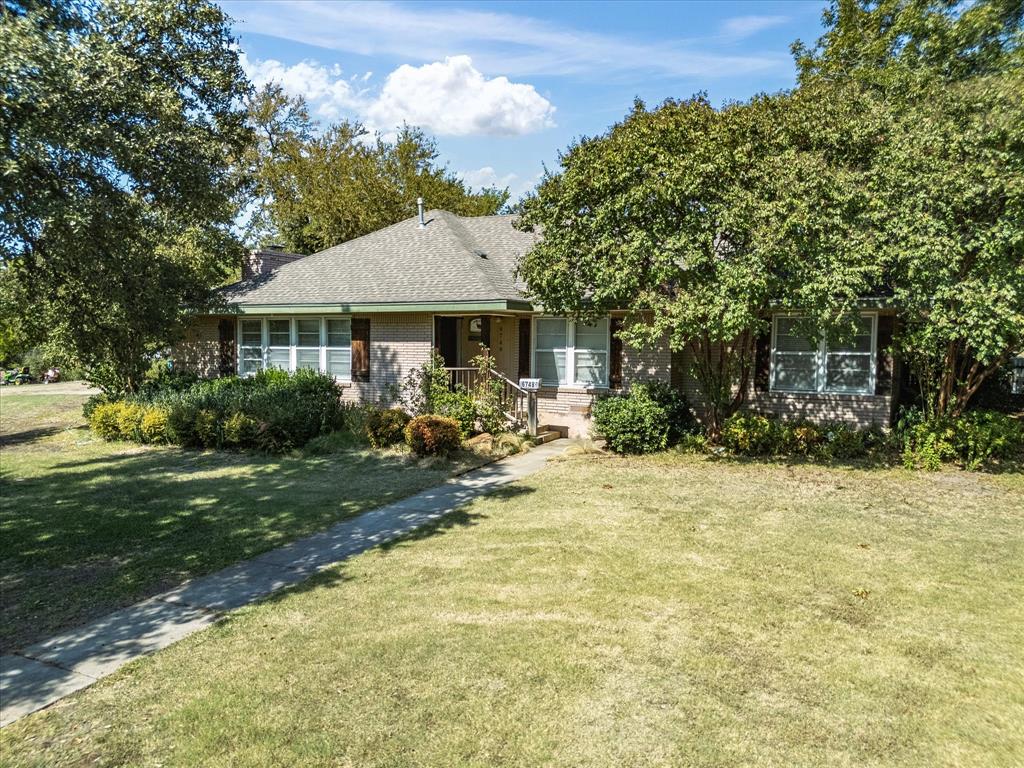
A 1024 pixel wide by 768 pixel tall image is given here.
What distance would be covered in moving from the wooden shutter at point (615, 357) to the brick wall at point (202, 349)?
1060cm

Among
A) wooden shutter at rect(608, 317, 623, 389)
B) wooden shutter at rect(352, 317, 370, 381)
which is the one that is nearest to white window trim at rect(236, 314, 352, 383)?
wooden shutter at rect(352, 317, 370, 381)

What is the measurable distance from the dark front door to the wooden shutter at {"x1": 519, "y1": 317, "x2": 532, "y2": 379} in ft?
6.36

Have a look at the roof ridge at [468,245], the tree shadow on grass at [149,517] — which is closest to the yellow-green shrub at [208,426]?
the tree shadow on grass at [149,517]

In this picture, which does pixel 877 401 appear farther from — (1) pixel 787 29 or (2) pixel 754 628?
(1) pixel 787 29

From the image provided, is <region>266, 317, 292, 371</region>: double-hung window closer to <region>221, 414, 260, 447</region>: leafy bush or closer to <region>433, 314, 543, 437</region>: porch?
<region>221, 414, 260, 447</region>: leafy bush

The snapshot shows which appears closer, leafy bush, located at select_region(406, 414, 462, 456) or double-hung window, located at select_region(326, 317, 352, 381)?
leafy bush, located at select_region(406, 414, 462, 456)

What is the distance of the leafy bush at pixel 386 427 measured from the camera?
43.4ft

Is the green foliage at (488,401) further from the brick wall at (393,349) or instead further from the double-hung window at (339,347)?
the double-hung window at (339,347)

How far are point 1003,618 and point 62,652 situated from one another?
291 inches

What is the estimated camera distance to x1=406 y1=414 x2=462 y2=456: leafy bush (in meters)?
12.5

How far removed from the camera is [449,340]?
1697 centimetres

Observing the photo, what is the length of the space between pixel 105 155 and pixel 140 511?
457cm

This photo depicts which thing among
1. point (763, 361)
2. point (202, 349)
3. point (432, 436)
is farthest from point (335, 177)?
point (763, 361)

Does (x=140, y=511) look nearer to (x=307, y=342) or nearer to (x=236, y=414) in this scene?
(x=236, y=414)
